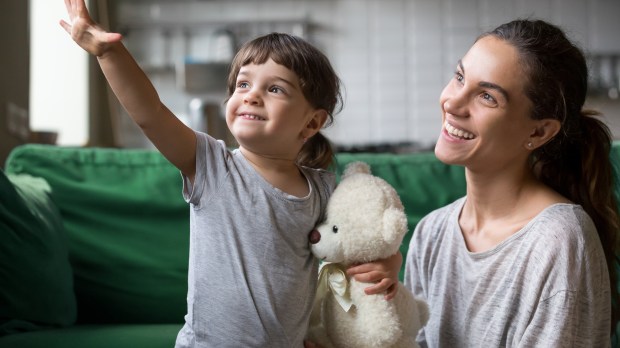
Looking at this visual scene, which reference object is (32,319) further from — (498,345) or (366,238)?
(498,345)

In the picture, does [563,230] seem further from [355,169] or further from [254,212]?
[254,212]

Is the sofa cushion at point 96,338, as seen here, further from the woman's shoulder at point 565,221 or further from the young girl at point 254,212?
the woman's shoulder at point 565,221

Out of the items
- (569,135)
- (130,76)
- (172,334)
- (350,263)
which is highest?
(130,76)

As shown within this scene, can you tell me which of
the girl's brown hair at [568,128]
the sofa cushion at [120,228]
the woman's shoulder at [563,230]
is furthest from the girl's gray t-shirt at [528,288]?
the sofa cushion at [120,228]

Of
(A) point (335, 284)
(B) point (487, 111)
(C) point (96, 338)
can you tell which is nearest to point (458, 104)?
(B) point (487, 111)

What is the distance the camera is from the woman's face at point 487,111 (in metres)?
1.26

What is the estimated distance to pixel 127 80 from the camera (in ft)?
3.13

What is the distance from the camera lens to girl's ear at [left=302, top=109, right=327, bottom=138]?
3.89ft

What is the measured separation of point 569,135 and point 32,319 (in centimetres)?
112

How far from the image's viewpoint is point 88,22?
0.94 m

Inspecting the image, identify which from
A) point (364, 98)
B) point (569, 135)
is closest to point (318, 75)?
point (569, 135)

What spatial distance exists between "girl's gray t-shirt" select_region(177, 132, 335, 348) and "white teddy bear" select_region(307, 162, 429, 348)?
0.23ft

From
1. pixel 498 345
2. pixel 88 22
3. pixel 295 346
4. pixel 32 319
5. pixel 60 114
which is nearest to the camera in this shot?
pixel 88 22

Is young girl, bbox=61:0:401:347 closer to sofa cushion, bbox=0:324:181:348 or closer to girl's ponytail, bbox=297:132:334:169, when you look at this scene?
girl's ponytail, bbox=297:132:334:169
